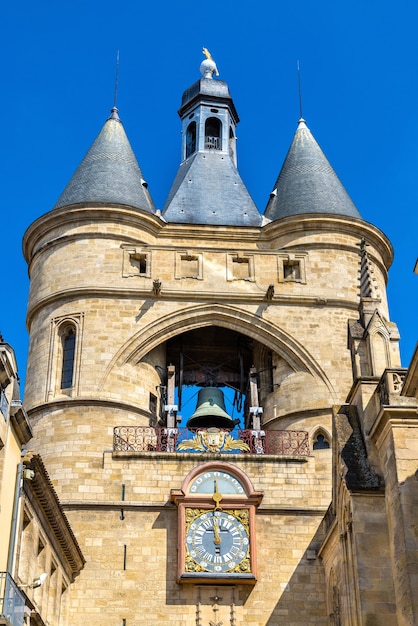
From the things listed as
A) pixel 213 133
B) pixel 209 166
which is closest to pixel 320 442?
pixel 209 166

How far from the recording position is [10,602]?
555 inches

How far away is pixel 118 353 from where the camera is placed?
24.6 metres

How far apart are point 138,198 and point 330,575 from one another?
11263 millimetres

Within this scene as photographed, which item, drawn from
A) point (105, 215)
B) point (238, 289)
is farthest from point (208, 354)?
point (105, 215)

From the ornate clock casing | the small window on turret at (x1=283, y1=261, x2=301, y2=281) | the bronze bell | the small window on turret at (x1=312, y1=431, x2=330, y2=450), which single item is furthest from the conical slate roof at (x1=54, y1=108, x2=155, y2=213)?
the ornate clock casing

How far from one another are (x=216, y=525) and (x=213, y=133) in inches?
631

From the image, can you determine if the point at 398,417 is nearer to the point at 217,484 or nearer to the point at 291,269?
the point at 217,484

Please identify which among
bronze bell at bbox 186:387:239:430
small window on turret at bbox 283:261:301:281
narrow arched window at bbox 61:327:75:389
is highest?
small window on turret at bbox 283:261:301:281

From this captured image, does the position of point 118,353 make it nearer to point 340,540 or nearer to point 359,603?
point 340,540

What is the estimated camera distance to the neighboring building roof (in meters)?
28.8

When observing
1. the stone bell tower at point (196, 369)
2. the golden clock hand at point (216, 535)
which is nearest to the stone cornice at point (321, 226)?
the stone bell tower at point (196, 369)

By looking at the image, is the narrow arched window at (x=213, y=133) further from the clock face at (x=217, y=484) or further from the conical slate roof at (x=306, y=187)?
the clock face at (x=217, y=484)

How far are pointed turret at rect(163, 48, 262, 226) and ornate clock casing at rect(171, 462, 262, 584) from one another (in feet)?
26.7

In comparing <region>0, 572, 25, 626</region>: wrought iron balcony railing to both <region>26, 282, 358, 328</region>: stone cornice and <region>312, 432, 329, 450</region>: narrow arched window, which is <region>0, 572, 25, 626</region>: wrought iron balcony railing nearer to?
<region>312, 432, 329, 450</region>: narrow arched window
